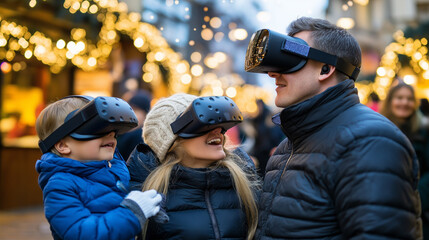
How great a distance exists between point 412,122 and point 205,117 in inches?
106

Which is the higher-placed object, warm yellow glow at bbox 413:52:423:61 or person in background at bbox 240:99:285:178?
warm yellow glow at bbox 413:52:423:61

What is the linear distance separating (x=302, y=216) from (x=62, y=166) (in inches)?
43.1

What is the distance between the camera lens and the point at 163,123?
249 centimetres

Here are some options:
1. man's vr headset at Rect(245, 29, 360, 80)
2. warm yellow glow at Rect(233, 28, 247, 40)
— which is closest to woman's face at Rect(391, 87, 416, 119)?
warm yellow glow at Rect(233, 28, 247, 40)

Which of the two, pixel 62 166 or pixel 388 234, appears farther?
pixel 62 166

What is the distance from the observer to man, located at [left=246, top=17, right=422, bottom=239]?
1567 millimetres

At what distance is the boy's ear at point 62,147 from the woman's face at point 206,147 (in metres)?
0.61

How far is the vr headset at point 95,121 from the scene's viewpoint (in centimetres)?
202

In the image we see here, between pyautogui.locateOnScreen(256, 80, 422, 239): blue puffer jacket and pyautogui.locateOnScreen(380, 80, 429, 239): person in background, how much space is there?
229 centimetres

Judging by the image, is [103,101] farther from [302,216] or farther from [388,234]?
[388,234]

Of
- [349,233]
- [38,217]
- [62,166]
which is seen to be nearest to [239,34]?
[62,166]

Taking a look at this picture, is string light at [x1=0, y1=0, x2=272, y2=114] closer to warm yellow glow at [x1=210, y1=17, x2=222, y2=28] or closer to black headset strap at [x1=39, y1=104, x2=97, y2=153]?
warm yellow glow at [x1=210, y1=17, x2=222, y2=28]

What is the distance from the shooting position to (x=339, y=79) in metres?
2.02

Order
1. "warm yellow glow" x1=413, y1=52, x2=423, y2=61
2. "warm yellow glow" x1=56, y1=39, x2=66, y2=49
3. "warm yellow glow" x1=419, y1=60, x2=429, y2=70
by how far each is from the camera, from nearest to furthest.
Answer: "warm yellow glow" x1=56, y1=39, x2=66, y2=49 → "warm yellow glow" x1=419, y1=60, x2=429, y2=70 → "warm yellow glow" x1=413, y1=52, x2=423, y2=61
